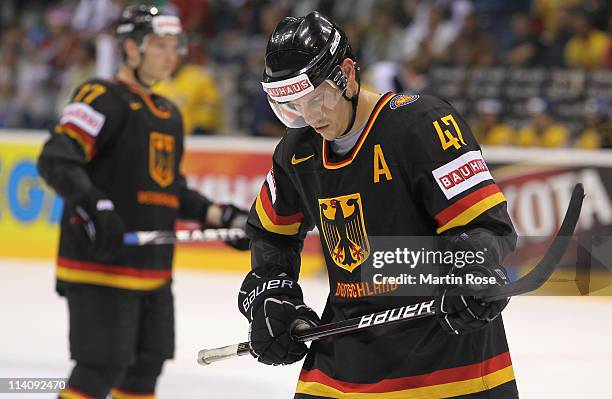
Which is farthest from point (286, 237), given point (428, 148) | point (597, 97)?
point (597, 97)

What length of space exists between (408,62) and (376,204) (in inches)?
263

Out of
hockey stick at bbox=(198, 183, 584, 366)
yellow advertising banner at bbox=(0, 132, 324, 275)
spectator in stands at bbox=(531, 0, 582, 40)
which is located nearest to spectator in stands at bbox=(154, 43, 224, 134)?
yellow advertising banner at bbox=(0, 132, 324, 275)

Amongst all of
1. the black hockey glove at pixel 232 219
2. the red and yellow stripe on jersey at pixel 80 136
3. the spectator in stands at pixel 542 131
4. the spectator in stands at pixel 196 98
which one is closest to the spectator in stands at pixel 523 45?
the spectator in stands at pixel 542 131

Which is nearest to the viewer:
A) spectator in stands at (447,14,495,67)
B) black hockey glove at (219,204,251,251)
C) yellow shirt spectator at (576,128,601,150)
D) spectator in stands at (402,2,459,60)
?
black hockey glove at (219,204,251,251)

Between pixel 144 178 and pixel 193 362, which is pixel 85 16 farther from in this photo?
pixel 144 178

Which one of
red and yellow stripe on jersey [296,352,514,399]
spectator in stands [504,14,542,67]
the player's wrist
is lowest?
spectator in stands [504,14,542,67]

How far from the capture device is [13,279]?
7.58m

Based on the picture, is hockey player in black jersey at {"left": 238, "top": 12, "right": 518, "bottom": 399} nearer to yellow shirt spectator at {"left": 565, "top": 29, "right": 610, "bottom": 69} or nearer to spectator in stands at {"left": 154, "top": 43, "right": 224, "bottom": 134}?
yellow shirt spectator at {"left": 565, "top": 29, "right": 610, "bottom": 69}

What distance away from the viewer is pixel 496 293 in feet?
6.86

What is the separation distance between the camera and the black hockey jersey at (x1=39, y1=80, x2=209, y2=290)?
12.1 ft

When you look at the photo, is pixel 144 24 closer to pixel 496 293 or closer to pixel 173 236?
pixel 173 236

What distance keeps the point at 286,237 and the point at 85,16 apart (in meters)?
9.66

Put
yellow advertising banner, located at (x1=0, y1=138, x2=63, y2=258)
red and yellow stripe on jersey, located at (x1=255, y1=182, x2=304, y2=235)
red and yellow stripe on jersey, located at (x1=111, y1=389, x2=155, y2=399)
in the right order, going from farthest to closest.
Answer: yellow advertising banner, located at (x1=0, y1=138, x2=63, y2=258) < red and yellow stripe on jersey, located at (x1=111, y1=389, x2=155, y2=399) < red and yellow stripe on jersey, located at (x1=255, y1=182, x2=304, y2=235)

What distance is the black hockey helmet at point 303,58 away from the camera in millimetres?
2318
